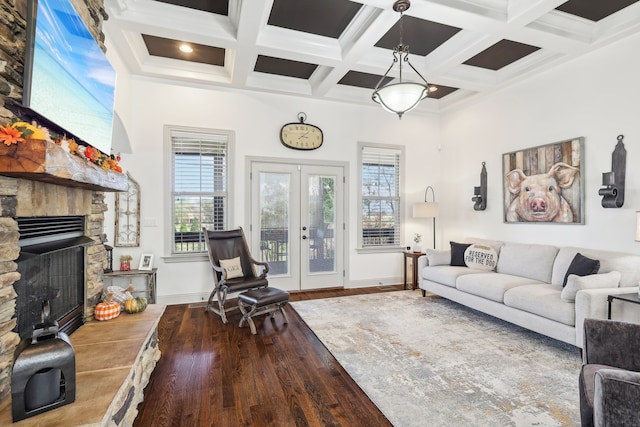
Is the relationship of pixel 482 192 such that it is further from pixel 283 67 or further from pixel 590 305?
pixel 283 67

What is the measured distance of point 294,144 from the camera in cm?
521

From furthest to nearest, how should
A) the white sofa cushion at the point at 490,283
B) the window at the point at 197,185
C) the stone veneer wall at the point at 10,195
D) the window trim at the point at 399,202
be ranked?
the window trim at the point at 399,202 → the window at the point at 197,185 → the white sofa cushion at the point at 490,283 → the stone veneer wall at the point at 10,195

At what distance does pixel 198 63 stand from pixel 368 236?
373 cm

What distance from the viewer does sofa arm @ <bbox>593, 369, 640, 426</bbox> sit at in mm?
1202

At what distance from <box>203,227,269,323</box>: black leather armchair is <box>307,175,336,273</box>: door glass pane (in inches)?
44.9

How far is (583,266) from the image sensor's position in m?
3.28

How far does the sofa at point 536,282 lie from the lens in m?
2.90

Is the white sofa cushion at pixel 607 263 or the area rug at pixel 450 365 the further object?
the white sofa cushion at pixel 607 263

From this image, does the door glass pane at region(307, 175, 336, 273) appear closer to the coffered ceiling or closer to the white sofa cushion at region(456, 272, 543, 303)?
the coffered ceiling

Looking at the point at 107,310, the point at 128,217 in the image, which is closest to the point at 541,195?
the point at 107,310

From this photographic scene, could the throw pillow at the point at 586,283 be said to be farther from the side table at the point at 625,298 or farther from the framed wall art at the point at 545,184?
the framed wall art at the point at 545,184

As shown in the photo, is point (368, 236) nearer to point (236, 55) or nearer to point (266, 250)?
point (266, 250)

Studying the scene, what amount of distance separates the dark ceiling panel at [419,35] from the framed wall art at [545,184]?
195 centimetres

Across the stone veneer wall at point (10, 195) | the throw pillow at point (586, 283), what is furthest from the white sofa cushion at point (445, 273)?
the stone veneer wall at point (10, 195)
